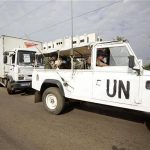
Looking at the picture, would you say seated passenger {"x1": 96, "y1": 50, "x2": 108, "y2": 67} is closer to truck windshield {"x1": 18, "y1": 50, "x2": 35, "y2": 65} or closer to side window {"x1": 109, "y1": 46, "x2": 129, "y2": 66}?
side window {"x1": 109, "y1": 46, "x2": 129, "y2": 66}

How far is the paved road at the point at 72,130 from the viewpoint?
4.38 m

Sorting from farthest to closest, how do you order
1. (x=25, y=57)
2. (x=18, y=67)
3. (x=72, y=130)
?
(x=25, y=57), (x=18, y=67), (x=72, y=130)

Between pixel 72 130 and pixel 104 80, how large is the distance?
1.58 metres

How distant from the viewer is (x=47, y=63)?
7465 millimetres

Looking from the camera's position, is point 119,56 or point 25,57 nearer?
point 119,56

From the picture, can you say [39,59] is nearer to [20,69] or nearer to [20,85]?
[20,69]

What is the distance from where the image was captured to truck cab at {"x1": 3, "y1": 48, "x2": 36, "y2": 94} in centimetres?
1072

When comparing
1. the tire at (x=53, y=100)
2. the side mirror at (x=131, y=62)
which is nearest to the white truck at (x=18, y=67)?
the tire at (x=53, y=100)

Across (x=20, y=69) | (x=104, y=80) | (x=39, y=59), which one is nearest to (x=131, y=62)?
(x=104, y=80)

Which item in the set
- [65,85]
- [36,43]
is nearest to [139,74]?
[65,85]

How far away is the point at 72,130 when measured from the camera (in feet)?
17.4

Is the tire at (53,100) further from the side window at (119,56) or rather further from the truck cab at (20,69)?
the truck cab at (20,69)

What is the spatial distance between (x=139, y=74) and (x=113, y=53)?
986mm

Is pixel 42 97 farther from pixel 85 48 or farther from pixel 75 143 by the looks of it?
pixel 75 143
